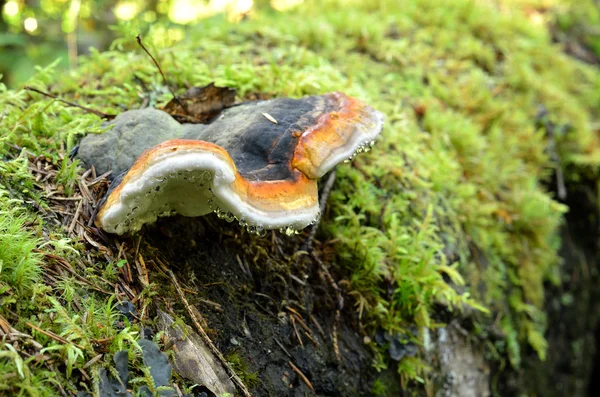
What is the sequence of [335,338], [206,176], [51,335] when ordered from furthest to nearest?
[335,338], [206,176], [51,335]

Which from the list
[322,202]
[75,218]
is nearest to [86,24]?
[322,202]

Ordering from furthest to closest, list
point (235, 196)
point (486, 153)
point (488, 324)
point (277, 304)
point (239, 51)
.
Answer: point (486, 153), point (239, 51), point (488, 324), point (277, 304), point (235, 196)

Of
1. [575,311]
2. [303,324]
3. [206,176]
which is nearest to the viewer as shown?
[206,176]

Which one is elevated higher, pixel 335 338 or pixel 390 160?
Answer: pixel 390 160

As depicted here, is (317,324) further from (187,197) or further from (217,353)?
(187,197)

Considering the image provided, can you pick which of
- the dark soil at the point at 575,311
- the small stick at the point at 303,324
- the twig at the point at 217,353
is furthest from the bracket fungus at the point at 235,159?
the dark soil at the point at 575,311

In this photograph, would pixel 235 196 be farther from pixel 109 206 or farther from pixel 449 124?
pixel 449 124

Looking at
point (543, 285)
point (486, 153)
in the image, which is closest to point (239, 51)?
point (486, 153)

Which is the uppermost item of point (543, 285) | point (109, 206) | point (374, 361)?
point (109, 206)
